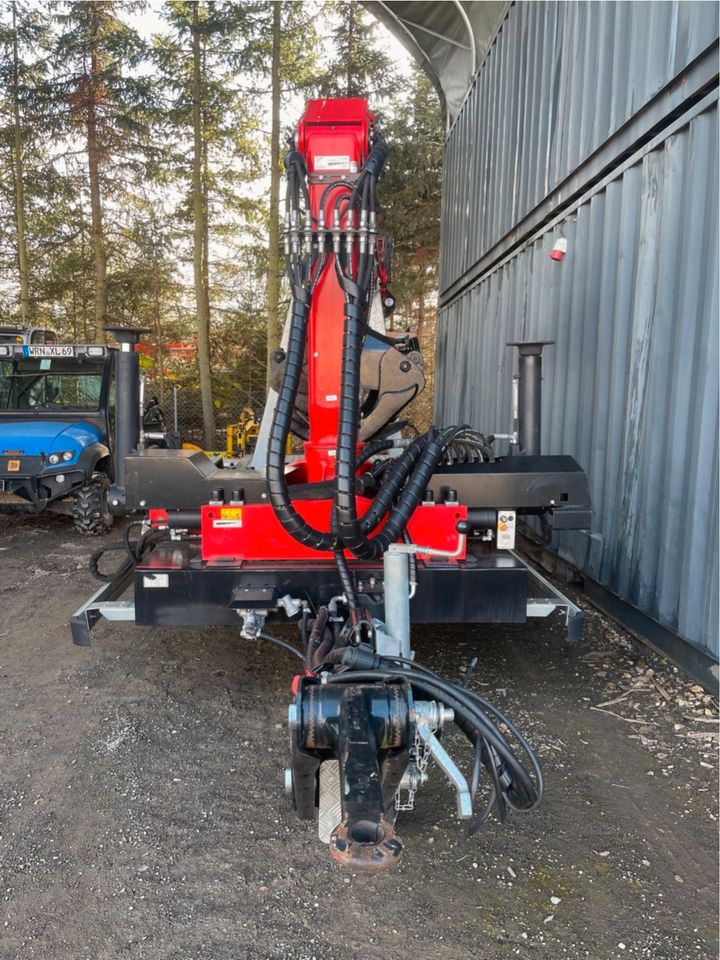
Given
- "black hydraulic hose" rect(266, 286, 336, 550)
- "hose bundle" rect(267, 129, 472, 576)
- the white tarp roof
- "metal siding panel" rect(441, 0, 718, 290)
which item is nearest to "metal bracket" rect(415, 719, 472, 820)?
"hose bundle" rect(267, 129, 472, 576)

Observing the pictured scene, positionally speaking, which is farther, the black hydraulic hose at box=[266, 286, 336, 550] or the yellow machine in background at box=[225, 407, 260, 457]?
the yellow machine in background at box=[225, 407, 260, 457]

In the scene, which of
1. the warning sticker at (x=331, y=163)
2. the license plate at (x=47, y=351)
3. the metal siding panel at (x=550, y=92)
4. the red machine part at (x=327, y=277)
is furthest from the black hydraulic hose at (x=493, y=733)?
the license plate at (x=47, y=351)

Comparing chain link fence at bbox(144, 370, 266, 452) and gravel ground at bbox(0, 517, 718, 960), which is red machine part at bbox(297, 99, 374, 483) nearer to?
gravel ground at bbox(0, 517, 718, 960)

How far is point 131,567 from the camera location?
3914 mm

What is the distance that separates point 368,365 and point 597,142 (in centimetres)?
286

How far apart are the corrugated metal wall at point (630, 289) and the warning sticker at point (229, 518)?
7.96 feet

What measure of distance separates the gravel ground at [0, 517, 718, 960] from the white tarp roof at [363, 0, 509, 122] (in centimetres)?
835

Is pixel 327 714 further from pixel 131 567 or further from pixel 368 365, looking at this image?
pixel 131 567

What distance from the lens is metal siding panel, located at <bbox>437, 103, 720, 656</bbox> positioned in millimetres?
3529

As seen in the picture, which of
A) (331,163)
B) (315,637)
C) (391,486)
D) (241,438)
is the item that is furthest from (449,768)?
(241,438)

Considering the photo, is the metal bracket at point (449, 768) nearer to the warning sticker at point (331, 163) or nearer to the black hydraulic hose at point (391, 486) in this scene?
the black hydraulic hose at point (391, 486)

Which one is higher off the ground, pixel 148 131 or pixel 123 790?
pixel 148 131

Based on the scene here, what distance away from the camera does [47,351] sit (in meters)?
7.39

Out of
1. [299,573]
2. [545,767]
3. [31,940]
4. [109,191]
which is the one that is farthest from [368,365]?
[109,191]
